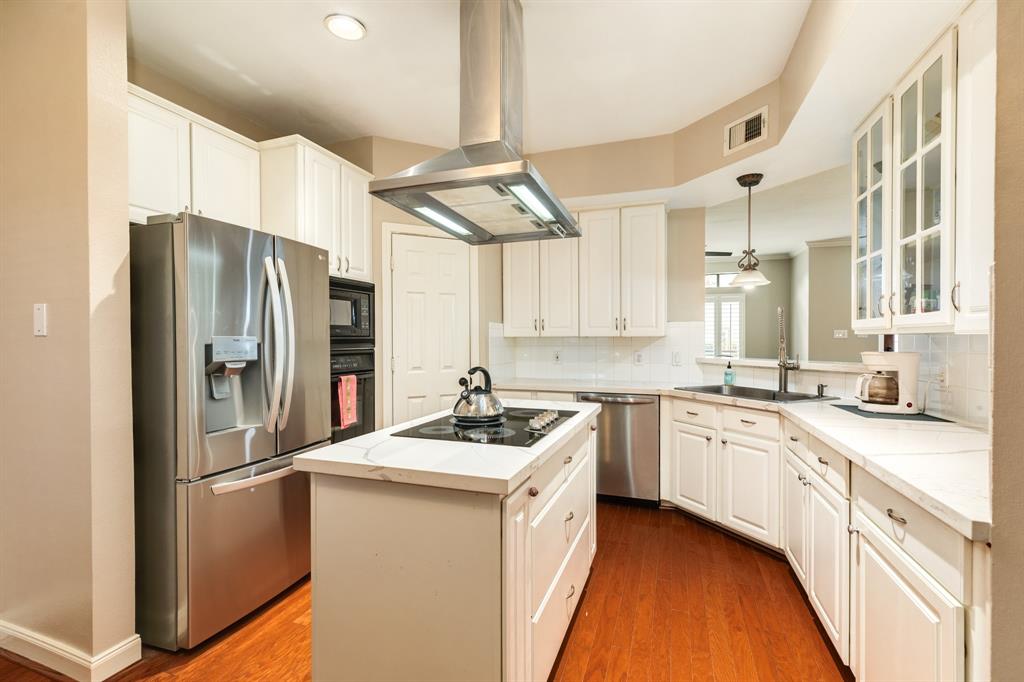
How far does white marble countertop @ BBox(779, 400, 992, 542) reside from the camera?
0.96 meters

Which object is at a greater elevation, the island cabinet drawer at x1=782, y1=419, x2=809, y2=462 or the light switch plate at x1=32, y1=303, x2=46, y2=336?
the light switch plate at x1=32, y1=303, x2=46, y2=336

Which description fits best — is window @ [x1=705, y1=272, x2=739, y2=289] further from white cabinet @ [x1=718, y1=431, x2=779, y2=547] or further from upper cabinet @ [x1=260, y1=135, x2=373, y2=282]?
upper cabinet @ [x1=260, y1=135, x2=373, y2=282]

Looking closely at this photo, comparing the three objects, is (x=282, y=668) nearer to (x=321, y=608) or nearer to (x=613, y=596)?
(x=321, y=608)

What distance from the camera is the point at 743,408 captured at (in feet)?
8.83

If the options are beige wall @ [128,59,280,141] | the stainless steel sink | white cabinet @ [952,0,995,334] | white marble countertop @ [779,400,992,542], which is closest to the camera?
white marble countertop @ [779,400,992,542]

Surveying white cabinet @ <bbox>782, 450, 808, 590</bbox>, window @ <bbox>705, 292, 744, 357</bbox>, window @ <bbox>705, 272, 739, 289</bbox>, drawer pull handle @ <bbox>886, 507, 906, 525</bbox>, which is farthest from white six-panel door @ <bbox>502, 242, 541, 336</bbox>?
window @ <bbox>705, 292, 744, 357</bbox>

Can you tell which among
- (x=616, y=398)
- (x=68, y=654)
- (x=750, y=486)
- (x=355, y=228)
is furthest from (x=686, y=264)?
(x=68, y=654)

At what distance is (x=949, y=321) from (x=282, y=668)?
8.84ft

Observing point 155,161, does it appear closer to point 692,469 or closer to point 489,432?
point 489,432

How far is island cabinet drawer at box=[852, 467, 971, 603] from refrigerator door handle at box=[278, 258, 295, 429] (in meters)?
2.30

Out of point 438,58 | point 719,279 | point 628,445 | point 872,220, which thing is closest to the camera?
point 872,220

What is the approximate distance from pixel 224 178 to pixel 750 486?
11.3 feet

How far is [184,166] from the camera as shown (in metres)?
2.25

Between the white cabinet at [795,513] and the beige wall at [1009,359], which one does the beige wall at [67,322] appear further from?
the white cabinet at [795,513]
